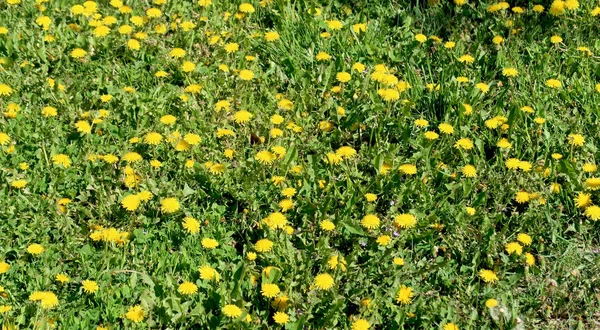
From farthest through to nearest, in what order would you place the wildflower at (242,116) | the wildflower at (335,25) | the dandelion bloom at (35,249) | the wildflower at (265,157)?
the wildflower at (335,25) < the wildflower at (242,116) < the wildflower at (265,157) < the dandelion bloom at (35,249)

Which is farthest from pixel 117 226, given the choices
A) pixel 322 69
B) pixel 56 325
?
pixel 322 69

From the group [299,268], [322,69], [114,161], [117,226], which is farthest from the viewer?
[322,69]

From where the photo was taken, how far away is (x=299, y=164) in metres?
4.00

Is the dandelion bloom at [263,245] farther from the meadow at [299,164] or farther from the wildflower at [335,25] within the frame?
the wildflower at [335,25]

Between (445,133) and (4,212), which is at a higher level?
(445,133)

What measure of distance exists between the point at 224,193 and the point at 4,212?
98 cm

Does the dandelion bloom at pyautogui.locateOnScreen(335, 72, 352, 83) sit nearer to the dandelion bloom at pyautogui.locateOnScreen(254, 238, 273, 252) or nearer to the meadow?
the meadow

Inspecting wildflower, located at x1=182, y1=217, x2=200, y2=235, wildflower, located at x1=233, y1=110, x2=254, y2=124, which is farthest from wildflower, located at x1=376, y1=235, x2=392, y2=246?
wildflower, located at x1=233, y1=110, x2=254, y2=124

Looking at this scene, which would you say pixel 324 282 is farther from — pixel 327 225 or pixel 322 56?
pixel 322 56

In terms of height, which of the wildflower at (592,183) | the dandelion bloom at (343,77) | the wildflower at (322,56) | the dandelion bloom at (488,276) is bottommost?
the dandelion bloom at (488,276)

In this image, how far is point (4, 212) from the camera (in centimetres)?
364

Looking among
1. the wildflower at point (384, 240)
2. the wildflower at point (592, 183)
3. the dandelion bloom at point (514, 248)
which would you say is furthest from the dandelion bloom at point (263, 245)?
the wildflower at point (592, 183)

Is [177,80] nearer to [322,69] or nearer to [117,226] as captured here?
[322,69]

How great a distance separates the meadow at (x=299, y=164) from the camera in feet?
11.0
